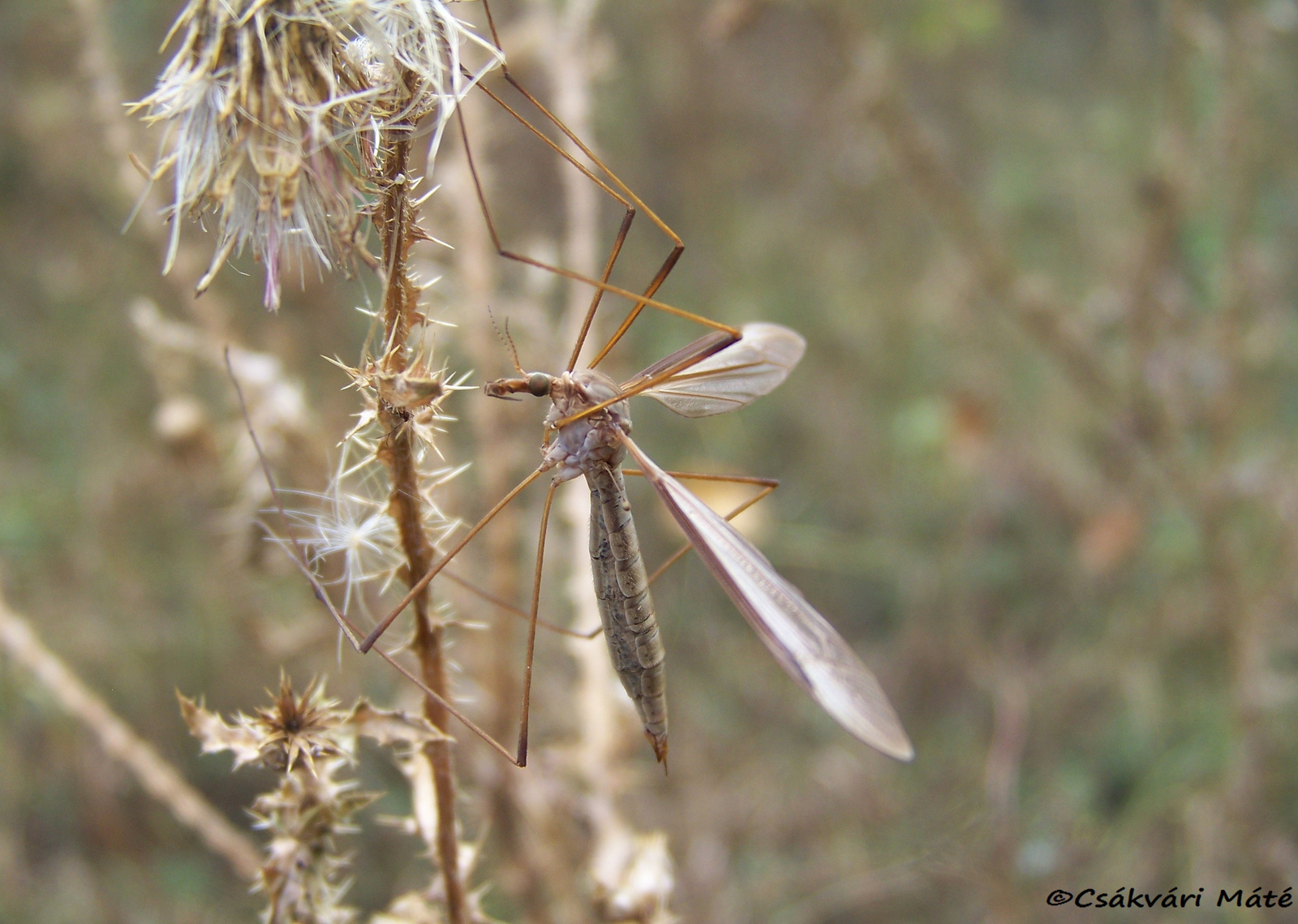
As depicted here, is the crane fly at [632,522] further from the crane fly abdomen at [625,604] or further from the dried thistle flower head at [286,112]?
the dried thistle flower head at [286,112]

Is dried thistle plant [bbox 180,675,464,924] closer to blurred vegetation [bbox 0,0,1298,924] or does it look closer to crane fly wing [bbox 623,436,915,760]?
crane fly wing [bbox 623,436,915,760]

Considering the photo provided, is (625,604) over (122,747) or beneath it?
over

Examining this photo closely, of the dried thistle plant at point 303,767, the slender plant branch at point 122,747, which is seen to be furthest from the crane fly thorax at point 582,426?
the slender plant branch at point 122,747

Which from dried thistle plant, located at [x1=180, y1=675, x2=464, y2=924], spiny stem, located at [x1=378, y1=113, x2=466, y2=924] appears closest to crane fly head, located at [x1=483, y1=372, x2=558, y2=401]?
spiny stem, located at [x1=378, y1=113, x2=466, y2=924]

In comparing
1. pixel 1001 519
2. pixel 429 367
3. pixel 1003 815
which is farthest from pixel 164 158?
pixel 1001 519

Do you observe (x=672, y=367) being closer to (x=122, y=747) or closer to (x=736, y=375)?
(x=736, y=375)

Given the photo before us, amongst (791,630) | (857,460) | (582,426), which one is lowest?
(791,630)

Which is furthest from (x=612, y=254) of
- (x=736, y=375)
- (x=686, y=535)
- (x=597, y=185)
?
(x=686, y=535)
